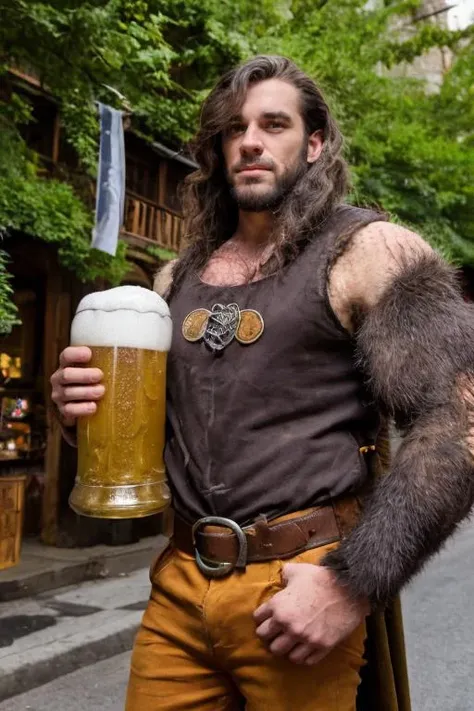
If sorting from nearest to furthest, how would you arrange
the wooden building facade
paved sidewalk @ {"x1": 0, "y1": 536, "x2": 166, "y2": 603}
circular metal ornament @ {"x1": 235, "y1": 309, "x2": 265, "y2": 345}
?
circular metal ornament @ {"x1": 235, "y1": 309, "x2": 265, "y2": 345}
paved sidewalk @ {"x1": 0, "y1": 536, "x2": 166, "y2": 603}
the wooden building facade

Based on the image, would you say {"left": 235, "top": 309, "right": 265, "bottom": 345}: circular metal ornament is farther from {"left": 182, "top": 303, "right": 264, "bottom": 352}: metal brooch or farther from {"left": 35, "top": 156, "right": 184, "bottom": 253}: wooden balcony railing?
{"left": 35, "top": 156, "right": 184, "bottom": 253}: wooden balcony railing

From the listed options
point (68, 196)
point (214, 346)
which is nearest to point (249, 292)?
point (214, 346)

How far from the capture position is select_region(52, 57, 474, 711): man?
1.48m

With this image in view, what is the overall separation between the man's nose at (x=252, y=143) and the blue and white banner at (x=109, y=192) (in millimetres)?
5389

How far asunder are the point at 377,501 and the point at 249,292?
0.61m

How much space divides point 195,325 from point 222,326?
0.30ft

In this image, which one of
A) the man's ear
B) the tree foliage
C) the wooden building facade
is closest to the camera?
the man's ear

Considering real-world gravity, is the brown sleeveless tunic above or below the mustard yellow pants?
above

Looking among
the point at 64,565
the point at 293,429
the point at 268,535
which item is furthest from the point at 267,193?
the point at 64,565

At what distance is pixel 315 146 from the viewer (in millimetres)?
2010

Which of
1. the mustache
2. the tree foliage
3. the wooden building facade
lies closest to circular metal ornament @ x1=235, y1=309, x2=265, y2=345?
the mustache

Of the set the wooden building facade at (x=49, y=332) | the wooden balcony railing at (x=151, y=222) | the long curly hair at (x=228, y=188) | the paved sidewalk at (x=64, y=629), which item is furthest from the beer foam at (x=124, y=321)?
the wooden balcony railing at (x=151, y=222)

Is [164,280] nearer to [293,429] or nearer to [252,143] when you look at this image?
[252,143]

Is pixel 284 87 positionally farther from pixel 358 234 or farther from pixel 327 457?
pixel 327 457
